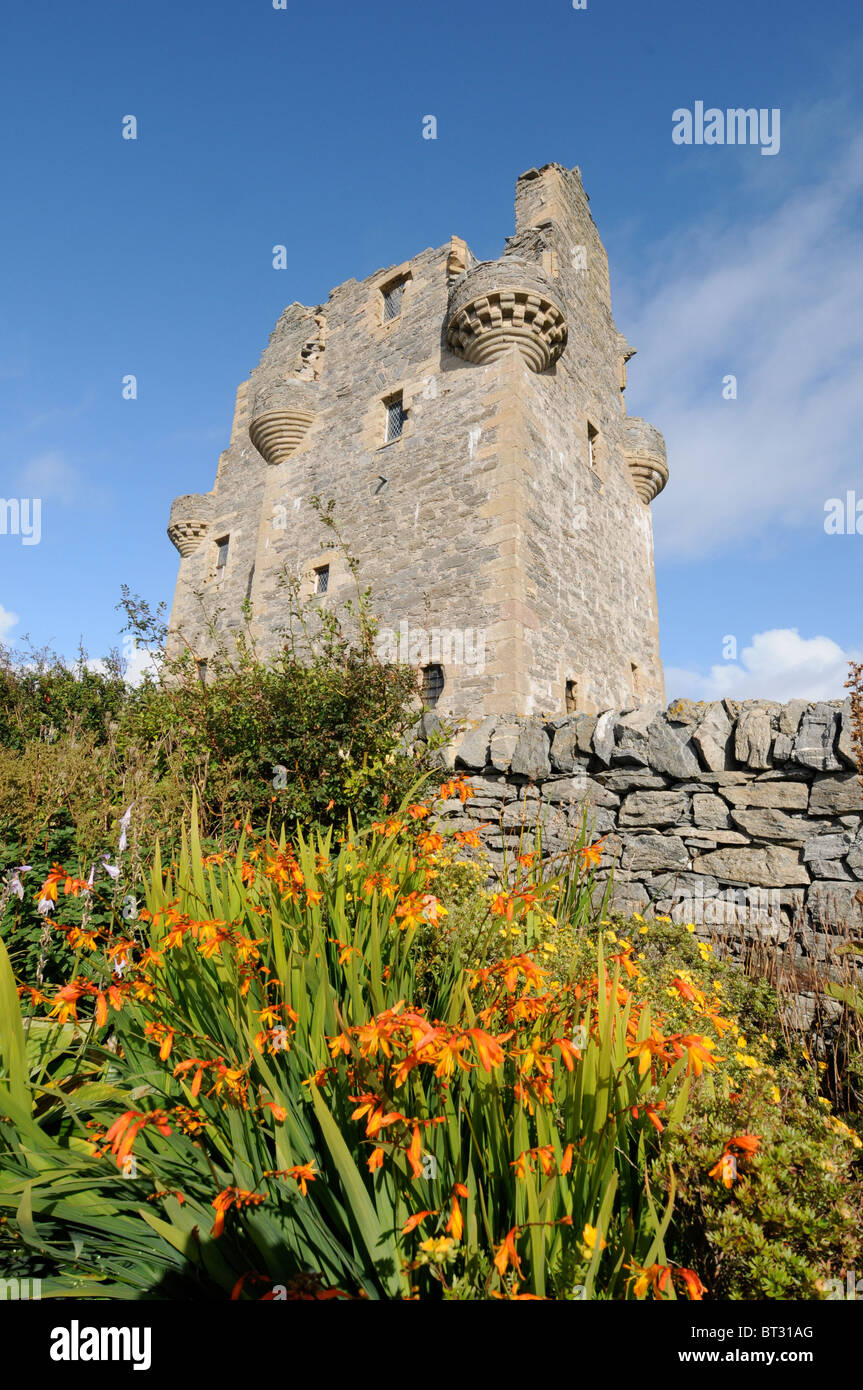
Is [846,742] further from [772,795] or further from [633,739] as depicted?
[633,739]

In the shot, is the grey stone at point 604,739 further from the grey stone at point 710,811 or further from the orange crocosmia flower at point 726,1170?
the orange crocosmia flower at point 726,1170

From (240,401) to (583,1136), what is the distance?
71.4 feet

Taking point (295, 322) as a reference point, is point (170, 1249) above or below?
below

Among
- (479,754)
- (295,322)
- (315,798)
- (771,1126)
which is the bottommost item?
(771,1126)

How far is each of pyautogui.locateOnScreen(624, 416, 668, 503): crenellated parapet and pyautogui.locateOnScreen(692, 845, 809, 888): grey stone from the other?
12117 mm

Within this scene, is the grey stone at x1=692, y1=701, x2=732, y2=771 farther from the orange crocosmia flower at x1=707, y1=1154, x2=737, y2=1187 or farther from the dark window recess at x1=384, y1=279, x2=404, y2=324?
the dark window recess at x1=384, y1=279, x2=404, y2=324

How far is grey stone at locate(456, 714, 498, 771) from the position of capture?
5821 millimetres

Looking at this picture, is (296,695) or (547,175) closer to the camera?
(296,695)

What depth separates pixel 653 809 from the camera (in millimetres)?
4906

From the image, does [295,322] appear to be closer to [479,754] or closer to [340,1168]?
[479,754]

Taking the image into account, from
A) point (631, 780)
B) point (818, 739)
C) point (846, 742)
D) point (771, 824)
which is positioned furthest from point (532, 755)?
point (846, 742)

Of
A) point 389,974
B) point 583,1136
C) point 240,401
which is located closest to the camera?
point 583,1136

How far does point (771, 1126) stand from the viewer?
5.53ft
